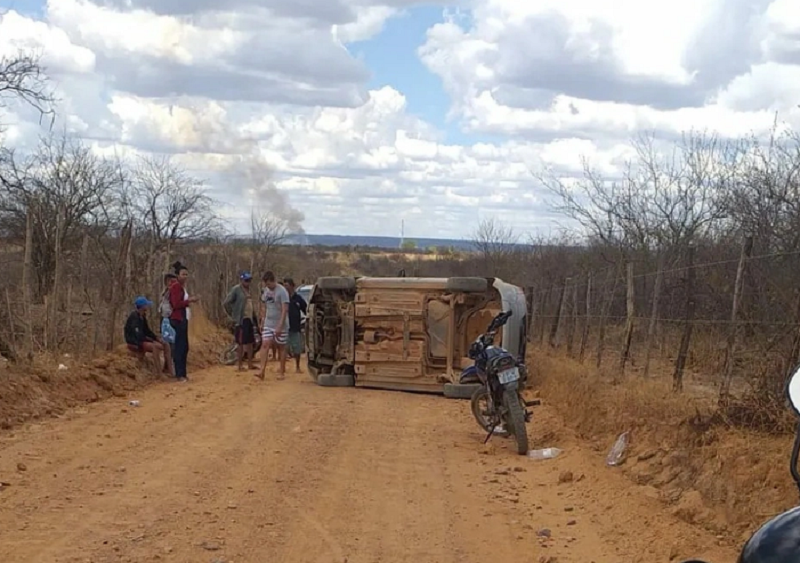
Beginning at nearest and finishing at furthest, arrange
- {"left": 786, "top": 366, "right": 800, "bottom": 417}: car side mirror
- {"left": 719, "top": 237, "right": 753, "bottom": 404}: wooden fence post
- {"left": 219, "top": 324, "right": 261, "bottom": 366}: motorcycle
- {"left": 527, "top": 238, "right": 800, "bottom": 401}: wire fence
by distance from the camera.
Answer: {"left": 786, "top": 366, "right": 800, "bottom": 417}: car side mirror, {"left": 527, "top": 238, "right": 800, "bottom": 401}: wire fence, {"left": 719, "top": 237, "right": 753, "bottom": 404}: wooden fence post, {"left": 219, "top": 324, "right": 261, "bottom": 366}: motorcycle

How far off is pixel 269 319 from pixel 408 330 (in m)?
2.45

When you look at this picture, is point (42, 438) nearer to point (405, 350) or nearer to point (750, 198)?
point (405, 350)

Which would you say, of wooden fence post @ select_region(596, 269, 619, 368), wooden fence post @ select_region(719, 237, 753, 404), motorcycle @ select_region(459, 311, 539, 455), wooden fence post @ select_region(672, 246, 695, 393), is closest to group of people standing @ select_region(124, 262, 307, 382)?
wooden fence post @ select_region(596, 269, 619, 368)

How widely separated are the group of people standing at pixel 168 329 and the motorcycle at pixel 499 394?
6.39 metres

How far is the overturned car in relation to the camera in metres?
17.3

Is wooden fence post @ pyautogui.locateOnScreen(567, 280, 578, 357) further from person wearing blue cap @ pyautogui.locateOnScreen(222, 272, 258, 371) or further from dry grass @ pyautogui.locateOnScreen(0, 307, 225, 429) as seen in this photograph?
dry grass @ pyautogui.locateOnScreen(0, 307, 225, 429)

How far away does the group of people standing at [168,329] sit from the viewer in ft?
55.4

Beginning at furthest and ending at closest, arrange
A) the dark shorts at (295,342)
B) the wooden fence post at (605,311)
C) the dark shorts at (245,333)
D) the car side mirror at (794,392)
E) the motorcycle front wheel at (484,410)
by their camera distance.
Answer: the dark shorts at (295,342)
the dark shorts at (245,333)
the wooden fence post at (605,311)
the motorcycle front wheel at (484,410)
the car side mirror at (794,392)

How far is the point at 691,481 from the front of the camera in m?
8.46

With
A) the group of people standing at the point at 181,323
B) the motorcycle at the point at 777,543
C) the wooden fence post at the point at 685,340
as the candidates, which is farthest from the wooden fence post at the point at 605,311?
the motorcycle at the point at 777,543

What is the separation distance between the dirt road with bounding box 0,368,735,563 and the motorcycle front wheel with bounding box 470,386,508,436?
0.93 feet

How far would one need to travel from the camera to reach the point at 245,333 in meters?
19.7

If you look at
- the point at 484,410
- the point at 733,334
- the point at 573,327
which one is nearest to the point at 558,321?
the point at 573,327

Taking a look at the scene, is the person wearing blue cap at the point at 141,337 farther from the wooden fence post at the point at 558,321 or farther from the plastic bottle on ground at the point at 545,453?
the wooden fence post at the point at 558,321
